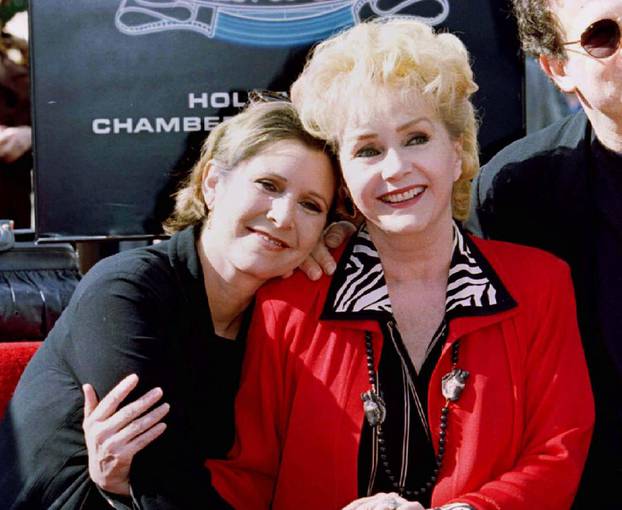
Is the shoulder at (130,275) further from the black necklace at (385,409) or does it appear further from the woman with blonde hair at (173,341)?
the black necklace at (385,409)

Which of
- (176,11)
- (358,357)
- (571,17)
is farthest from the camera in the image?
(176,11)

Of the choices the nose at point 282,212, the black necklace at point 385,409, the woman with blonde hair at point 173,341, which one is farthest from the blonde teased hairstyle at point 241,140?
the black necklace at point 385,409

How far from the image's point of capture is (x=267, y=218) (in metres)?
2.25

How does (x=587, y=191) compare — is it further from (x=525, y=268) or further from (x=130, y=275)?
(x=130, y=275)

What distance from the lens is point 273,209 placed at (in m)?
2.24

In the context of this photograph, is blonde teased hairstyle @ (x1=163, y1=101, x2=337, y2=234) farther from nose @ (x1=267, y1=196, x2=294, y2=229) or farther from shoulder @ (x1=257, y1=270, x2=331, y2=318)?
shoulder @ (x1=257, y1=270, x2=331, y2=318)

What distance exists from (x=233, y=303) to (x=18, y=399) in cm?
51

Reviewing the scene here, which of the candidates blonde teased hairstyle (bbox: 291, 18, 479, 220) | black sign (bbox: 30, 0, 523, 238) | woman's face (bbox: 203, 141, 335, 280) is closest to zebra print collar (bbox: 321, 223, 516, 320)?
woman's face (bbox: 203, 141, 335, 280)

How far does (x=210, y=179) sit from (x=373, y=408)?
2.07ft

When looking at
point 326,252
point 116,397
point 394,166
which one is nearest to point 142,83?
point 326,252

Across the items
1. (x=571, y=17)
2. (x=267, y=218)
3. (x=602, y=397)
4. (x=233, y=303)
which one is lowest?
(x=602, y=397)

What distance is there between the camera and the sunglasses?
225 cm

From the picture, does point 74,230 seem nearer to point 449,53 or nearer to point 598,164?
point 449,53

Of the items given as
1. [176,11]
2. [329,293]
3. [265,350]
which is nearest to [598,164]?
[329,293]
